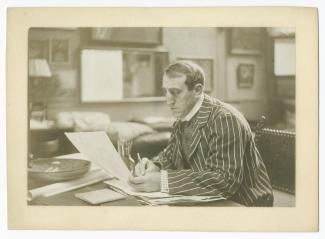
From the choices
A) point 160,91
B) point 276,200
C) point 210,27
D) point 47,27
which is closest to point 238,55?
point 210,27

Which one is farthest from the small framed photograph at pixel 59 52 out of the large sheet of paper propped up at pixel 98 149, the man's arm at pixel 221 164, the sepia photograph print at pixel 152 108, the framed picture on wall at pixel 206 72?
the man's arm at pixel 221 164

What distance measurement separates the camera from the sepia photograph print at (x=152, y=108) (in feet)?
2.84

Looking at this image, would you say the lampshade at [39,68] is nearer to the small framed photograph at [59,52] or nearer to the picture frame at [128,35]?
the small framed photograph at [59,52]

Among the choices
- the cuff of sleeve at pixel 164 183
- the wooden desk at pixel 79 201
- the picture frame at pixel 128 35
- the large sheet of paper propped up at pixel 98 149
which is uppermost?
the picture frame at pixel 128 35

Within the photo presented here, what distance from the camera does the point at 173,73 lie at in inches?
34.4

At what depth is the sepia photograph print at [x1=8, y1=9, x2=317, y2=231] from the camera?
866 mm

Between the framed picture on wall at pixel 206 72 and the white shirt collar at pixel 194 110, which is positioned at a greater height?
the framed picture on wall at pixel 206 72

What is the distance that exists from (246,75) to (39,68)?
1.58ft

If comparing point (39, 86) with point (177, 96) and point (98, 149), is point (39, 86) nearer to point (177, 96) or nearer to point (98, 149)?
point (98, 149)

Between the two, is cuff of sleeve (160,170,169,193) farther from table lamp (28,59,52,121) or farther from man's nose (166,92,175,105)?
table lamp (28,59,52,121)

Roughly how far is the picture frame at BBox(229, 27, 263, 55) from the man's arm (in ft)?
0.53

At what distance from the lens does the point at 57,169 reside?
87cm

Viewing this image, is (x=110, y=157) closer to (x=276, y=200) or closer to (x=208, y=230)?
(x=208, y=230)

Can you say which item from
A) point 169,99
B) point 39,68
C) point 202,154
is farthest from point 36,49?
point 202,154
